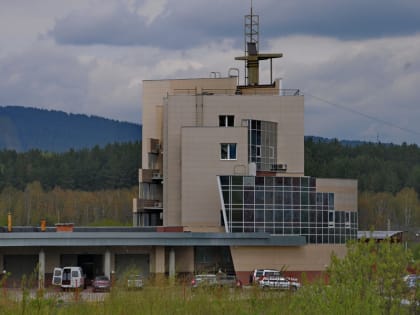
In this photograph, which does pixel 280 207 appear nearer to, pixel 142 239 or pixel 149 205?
pixel 142 239

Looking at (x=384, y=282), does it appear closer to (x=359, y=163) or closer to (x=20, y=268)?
(x=20, y=268)

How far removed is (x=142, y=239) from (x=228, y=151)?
926 centimetres

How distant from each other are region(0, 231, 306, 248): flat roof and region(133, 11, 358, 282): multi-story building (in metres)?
0.30

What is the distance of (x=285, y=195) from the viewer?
247ft

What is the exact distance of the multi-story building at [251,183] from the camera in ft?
244

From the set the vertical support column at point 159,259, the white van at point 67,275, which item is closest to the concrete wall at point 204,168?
the vertical support column at point 159,259

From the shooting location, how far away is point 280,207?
7500cm

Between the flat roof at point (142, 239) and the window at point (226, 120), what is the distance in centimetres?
1067

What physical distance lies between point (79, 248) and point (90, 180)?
11964 cm

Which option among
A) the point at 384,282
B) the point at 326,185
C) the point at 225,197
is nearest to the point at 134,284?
the point at 384,282

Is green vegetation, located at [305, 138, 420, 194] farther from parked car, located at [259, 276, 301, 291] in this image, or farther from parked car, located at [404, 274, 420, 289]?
parked car, located at [259, 276, 301, 291]

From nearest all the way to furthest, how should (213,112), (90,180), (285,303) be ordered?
(285,303) < (213,112) < (90,180)

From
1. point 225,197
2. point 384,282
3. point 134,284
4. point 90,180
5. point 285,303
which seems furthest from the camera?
point 90,180

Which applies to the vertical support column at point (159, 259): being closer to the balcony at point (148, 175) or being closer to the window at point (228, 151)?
the window at point (228, 151)
